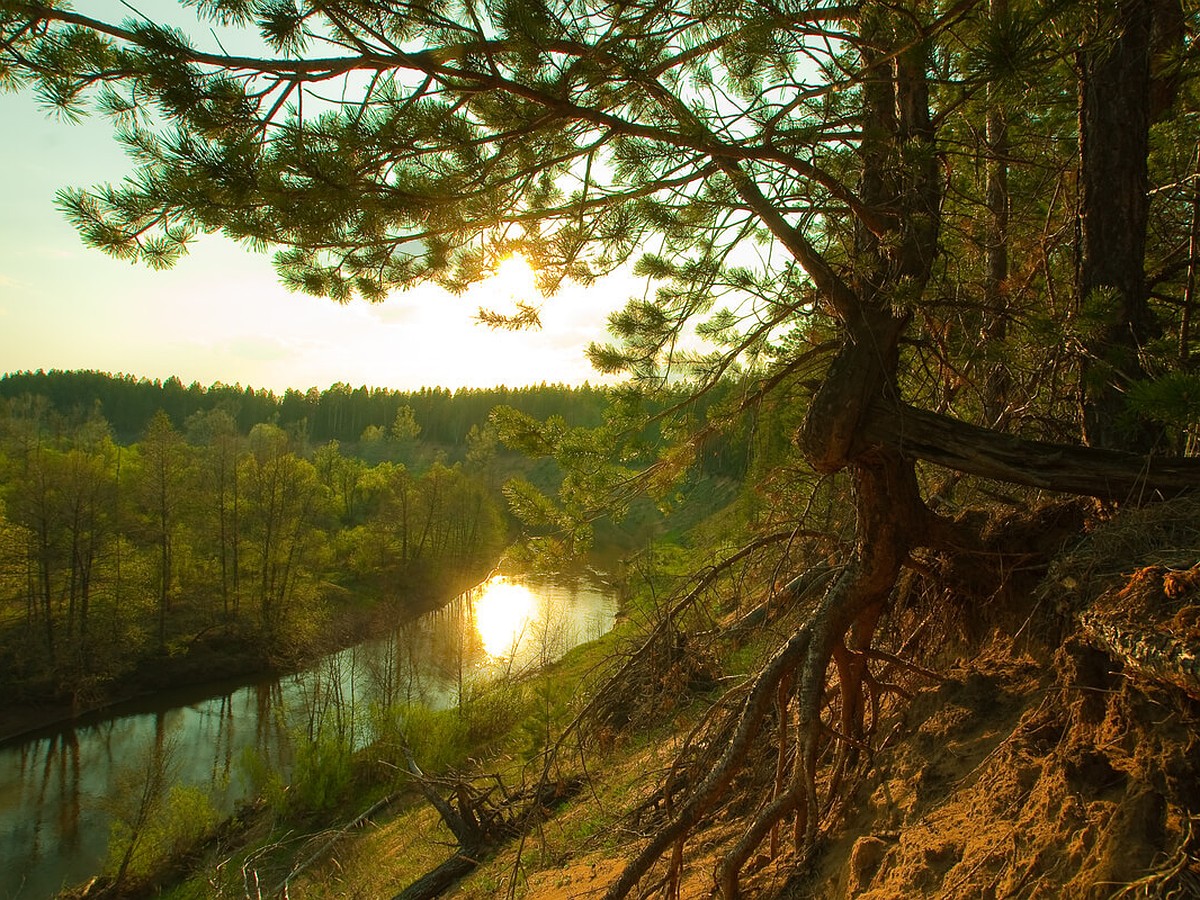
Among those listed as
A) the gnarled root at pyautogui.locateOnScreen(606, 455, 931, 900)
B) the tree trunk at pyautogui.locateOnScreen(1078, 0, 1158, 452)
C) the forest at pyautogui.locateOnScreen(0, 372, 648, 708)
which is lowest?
the forest at pyautogui.locateOnScreen(0, 372, 648, 708)

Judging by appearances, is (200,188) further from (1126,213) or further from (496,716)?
(496,716)

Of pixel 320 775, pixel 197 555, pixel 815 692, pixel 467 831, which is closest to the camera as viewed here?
pixel 815 692

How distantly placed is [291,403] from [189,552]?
228 feet

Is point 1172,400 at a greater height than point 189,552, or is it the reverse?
point 1172,400

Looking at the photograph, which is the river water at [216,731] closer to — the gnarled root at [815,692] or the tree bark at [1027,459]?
the gnarled root at [815,692]

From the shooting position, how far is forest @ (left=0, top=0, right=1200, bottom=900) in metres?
2.28

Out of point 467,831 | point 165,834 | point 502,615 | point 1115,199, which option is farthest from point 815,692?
point 502,615

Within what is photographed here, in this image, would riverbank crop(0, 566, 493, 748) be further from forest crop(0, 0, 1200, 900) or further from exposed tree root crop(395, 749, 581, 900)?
forest crop(0, 0, 1200, 900)

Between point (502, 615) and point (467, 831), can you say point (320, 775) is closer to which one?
point (467, 831)

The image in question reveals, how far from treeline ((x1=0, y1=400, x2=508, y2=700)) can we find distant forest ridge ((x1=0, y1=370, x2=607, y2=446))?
3850cm

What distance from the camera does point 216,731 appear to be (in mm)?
18906

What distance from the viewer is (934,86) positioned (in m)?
3.52

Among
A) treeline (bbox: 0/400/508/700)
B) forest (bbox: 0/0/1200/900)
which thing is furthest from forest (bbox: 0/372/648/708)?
forest (bbox: 0/0/1200/900)

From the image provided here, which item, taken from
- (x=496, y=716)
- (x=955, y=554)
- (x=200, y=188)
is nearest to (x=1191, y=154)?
(x=955, y=554)
